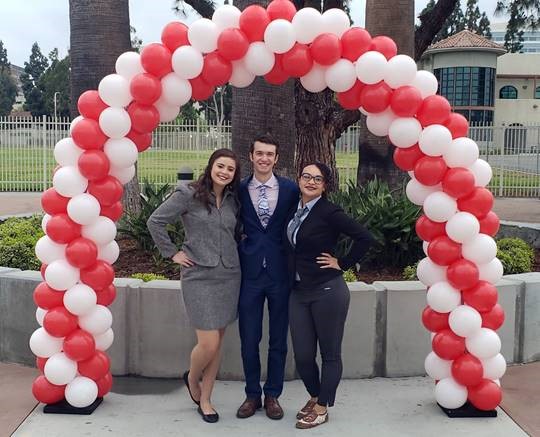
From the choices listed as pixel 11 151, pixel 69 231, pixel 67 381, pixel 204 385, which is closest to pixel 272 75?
pixel 69 231

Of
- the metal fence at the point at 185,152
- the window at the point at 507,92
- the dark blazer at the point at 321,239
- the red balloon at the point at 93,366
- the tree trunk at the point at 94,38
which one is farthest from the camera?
the window at the point at 507,92

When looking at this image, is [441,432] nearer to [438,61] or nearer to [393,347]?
[393,347]

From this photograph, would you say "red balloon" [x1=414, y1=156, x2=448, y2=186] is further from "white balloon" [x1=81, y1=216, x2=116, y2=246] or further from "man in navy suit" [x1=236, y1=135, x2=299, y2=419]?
"white balloon" [x1=81, y1=216, x2=116, y2=246]

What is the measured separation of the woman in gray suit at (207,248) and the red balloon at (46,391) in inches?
39.2

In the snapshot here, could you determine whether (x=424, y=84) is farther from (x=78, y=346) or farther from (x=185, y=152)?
(x=185, y=152)

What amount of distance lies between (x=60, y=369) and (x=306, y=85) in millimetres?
2470

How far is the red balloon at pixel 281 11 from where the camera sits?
4188 mm

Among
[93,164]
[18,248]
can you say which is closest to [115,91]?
[93,164]

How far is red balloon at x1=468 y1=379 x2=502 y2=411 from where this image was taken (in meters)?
4.30

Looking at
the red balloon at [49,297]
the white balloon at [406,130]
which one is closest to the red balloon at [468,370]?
the white balloon at [406,130]

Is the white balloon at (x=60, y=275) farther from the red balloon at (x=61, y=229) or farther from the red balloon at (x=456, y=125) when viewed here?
the red balloon at (x=456, y=125)

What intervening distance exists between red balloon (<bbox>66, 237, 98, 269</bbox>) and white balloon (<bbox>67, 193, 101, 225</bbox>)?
0.44 feet

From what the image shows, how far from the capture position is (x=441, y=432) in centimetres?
419

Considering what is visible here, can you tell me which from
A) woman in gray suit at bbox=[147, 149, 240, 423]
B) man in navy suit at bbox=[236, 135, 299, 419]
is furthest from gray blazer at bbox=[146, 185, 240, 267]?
man in navy suit at bbox=[236, 135, 299, 419]
